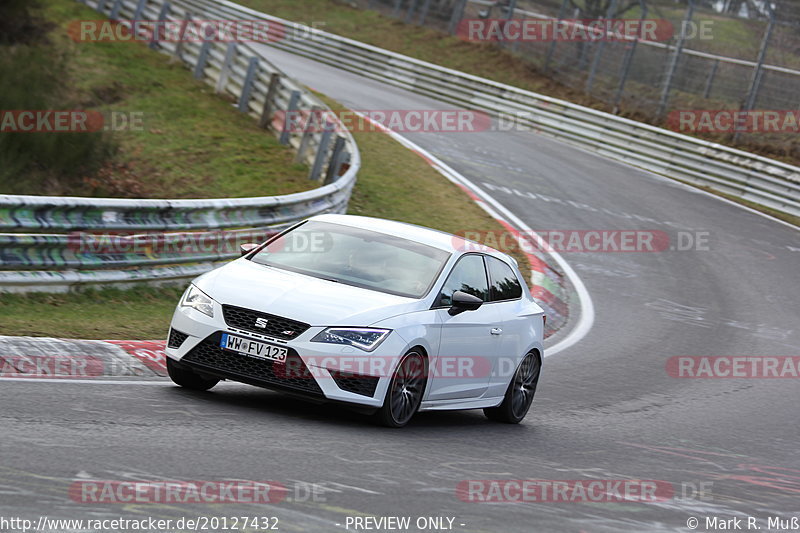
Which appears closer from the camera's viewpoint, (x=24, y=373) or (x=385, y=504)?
(x=385, y=504)

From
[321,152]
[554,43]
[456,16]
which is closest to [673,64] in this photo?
[554,43]

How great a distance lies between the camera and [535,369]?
37.0ft

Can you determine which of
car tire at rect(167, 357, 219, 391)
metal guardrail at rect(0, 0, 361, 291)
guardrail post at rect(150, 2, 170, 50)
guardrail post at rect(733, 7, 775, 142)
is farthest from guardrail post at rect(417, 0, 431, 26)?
car tire at rect(167, 357, 219, 391)

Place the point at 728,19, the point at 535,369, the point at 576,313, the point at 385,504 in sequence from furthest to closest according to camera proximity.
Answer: the point at 728,19
the point at 576,313
the point at 535,369
the point at 385,504

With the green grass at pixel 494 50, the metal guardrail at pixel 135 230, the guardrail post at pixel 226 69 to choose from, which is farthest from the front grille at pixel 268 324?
the green grass at pixel 494 50

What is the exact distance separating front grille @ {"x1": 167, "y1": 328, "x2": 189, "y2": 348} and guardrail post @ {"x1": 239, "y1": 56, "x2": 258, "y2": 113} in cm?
1587

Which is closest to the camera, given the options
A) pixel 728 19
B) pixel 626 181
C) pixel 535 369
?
pixel 535 369

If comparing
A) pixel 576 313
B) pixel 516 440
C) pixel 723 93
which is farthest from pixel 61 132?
pixel 723 93

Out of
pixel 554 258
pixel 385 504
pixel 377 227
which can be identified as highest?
pixel 377 227

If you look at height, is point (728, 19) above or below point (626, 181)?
above

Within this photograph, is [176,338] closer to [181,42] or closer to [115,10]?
[181,42]

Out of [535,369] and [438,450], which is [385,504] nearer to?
[438,450]

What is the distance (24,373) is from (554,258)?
518 inches

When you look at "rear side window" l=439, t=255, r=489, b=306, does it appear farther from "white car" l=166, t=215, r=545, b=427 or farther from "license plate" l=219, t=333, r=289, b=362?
"license plate" l=219, t=333, r=289, b=362
